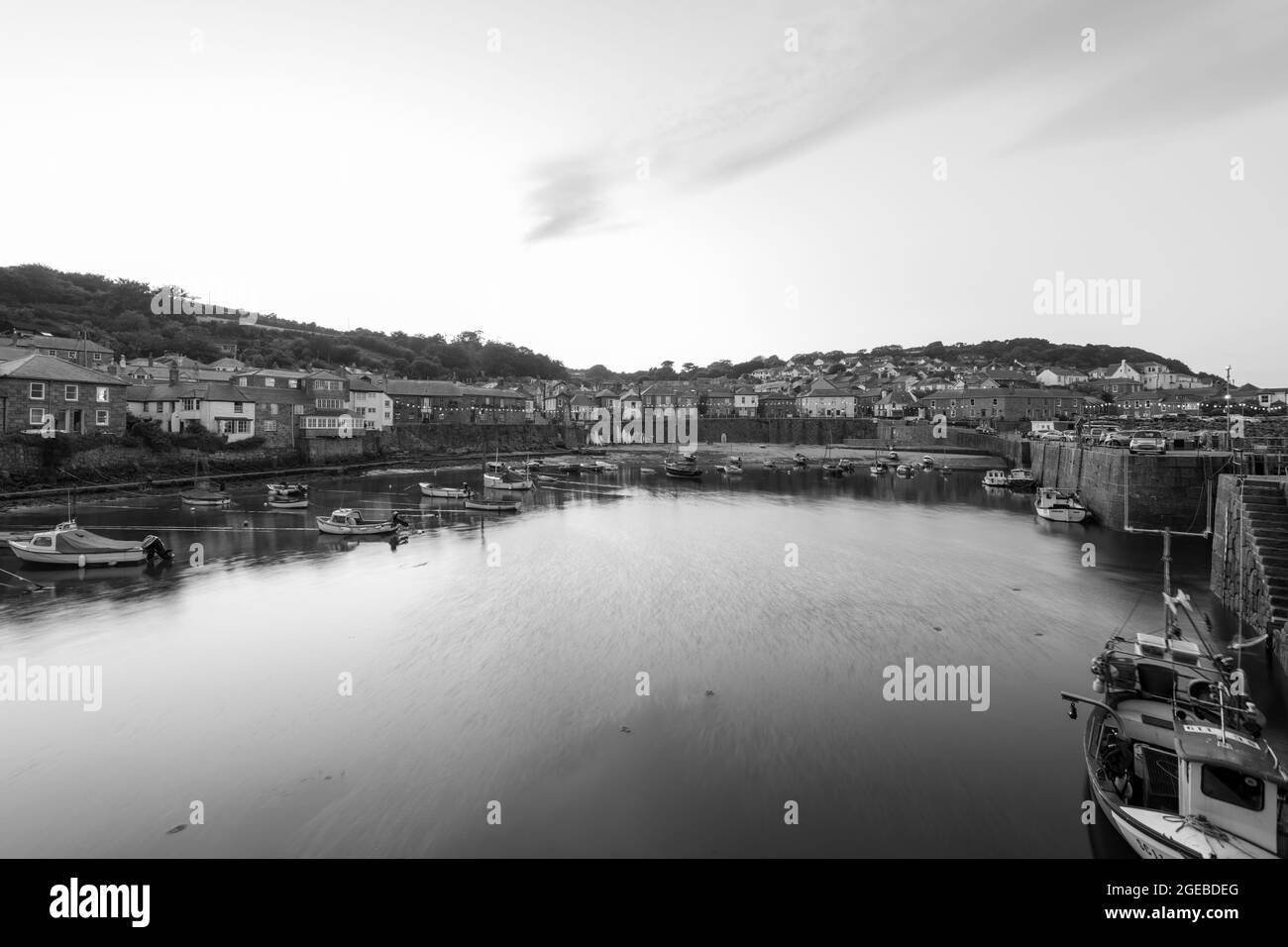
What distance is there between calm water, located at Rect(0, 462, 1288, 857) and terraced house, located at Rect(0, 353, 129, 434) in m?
20.6

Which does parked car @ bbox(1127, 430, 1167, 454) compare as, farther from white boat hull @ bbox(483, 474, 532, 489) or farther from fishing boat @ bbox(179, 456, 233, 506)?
fishing boat @ bbox(179, 456, 233, 506)

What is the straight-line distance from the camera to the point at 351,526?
100 ft

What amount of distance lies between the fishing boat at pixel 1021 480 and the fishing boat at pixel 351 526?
42354 millimetres

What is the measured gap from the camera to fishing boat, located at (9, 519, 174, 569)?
2345 cm

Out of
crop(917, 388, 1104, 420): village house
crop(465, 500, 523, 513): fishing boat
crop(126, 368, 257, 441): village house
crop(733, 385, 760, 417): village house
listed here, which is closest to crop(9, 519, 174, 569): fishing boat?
crop(465, 500, 523, 513): fishing boat

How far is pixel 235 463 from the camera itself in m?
49.1

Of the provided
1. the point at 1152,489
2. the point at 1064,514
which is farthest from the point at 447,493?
the point at 1152,489

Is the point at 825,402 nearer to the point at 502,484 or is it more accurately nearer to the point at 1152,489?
the point at 502,484

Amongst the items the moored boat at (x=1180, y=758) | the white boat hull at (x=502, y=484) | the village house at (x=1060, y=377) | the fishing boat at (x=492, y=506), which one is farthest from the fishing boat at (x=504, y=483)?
the village house at (x=1060, y=377)

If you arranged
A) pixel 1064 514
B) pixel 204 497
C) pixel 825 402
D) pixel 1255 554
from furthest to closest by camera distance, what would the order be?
pixel 825 402, pixel 204 497, pixel 1064 514, pixel 1255 554

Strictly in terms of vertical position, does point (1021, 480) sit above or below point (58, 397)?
below

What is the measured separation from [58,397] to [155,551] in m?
25.2
